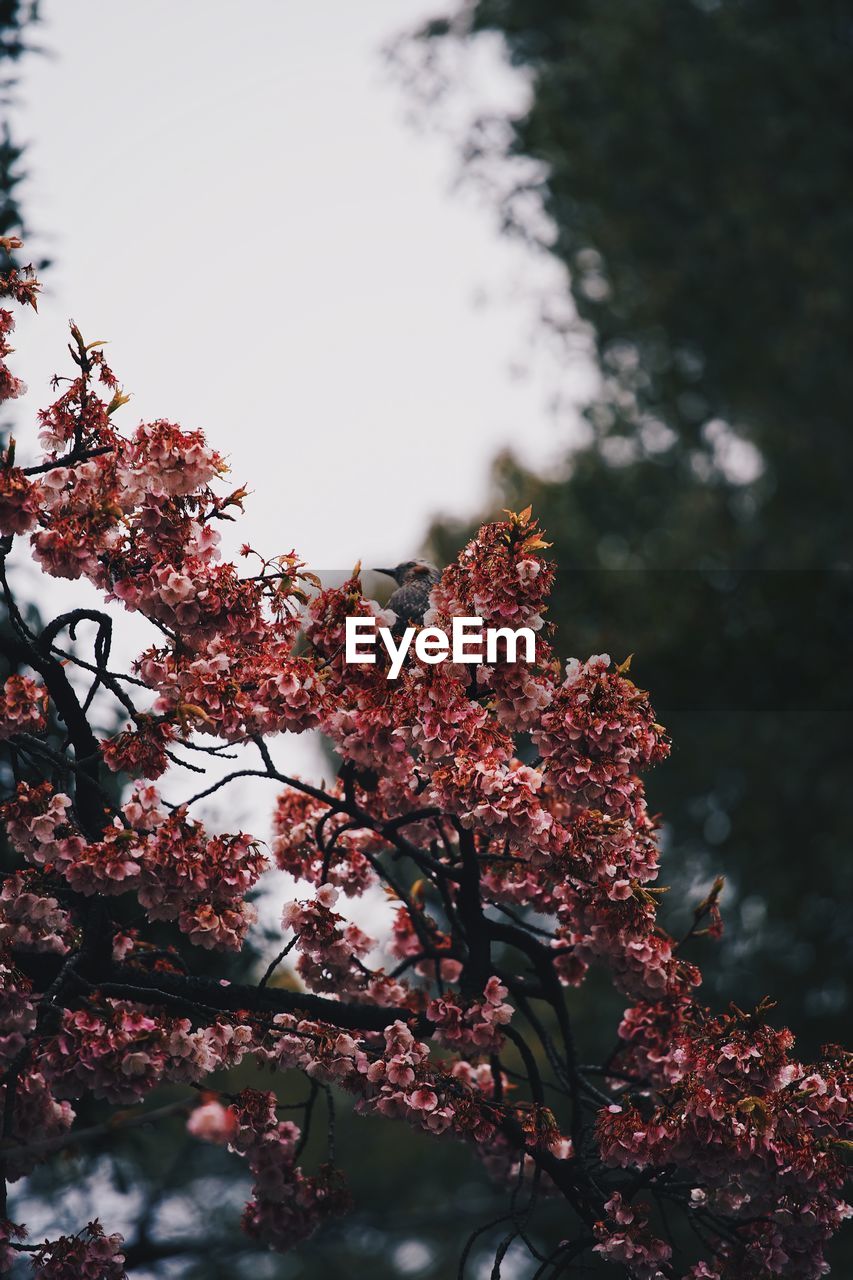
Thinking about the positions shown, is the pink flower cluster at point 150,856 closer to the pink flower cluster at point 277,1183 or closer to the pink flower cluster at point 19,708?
the pink flower cluster at point 19,708

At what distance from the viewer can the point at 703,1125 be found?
3.81m

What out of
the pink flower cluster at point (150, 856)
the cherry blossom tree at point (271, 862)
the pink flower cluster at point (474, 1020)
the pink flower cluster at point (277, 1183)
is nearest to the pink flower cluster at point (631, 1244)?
the cherry blossom tree at point (271, 862)

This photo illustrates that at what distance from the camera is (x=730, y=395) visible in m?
16.4

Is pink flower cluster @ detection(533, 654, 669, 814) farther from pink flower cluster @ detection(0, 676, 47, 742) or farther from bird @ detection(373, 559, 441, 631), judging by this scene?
pink flower cluster @ detection(0, 676, 47, 742)

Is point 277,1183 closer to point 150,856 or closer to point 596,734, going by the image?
point 150,856

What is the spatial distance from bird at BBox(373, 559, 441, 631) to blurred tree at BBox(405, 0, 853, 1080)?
9276mm

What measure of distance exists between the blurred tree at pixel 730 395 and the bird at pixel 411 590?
928 centimetres

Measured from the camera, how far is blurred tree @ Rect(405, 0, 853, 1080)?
1413cm

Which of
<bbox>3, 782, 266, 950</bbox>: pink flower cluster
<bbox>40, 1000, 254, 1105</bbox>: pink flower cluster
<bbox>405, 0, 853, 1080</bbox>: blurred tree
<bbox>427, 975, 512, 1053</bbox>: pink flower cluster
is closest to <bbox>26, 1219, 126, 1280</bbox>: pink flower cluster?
<bbox>40, 1000, 254, 1105</bbox>: pink flower cluster

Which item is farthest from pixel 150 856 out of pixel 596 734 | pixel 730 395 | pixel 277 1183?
pixel 730 395

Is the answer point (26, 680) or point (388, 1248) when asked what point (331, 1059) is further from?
point (388, 1248)

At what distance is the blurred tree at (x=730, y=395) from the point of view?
14133mm

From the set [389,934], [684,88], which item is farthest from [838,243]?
[389,934]

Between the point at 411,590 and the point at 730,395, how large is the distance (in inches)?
489
